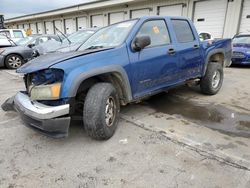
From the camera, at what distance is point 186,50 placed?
4719 mm

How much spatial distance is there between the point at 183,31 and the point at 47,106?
3.18 m

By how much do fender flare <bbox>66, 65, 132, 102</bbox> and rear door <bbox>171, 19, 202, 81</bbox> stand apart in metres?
1.36

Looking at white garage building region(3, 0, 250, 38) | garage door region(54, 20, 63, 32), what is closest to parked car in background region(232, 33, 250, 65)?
white garage building region(3, 0, 250, 38)

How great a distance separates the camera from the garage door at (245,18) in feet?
42.6

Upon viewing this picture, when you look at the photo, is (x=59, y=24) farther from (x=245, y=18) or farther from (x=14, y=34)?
(x=245, y=18)

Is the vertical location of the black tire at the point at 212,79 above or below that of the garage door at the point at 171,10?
below

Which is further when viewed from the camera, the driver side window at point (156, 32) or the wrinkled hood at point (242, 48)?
the wrinkled hood at point (242, 48)

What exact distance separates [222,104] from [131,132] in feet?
8.07

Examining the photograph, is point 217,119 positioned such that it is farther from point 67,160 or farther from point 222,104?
point 67,160

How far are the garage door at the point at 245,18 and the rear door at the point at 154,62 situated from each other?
1085 centimetres

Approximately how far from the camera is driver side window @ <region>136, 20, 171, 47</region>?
4097 mm

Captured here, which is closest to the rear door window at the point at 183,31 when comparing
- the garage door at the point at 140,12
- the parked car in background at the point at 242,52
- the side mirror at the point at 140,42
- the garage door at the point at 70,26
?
the side mirror at the point at 140,42

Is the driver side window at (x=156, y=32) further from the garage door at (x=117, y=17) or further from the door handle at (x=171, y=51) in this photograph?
the garage door at (x=117, y=17)

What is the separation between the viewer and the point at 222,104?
518 centimetres
